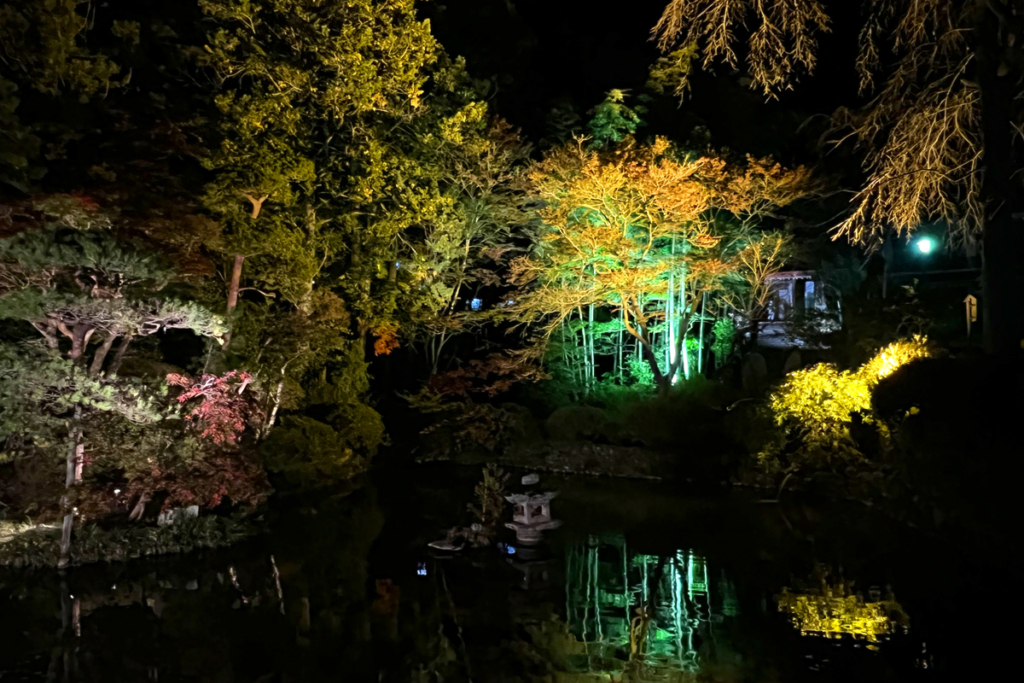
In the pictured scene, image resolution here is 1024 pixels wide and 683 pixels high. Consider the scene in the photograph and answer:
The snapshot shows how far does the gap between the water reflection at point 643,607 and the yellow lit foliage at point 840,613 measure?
565 millimetres

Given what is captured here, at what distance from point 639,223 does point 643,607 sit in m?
9.84

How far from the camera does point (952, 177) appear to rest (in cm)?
1034

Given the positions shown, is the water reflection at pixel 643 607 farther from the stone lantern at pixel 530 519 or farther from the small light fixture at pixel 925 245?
the small light fixture at pixel 925 245

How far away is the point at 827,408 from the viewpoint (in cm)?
1168

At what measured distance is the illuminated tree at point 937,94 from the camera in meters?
7.98

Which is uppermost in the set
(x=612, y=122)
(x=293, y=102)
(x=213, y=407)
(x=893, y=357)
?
(x=612, y=122)

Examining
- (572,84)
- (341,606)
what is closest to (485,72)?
(572,84)

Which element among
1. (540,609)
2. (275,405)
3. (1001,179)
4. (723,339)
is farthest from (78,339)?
(723,339)

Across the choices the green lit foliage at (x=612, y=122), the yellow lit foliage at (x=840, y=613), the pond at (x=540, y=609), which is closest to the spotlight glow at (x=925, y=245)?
the green lit foliage at (x=612, y=122)

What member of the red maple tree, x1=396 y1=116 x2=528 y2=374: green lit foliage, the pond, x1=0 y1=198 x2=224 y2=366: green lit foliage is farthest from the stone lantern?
x1=396 y1=116 x2=528 y2=374: green lit foliage

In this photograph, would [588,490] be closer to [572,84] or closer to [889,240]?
[889,240]

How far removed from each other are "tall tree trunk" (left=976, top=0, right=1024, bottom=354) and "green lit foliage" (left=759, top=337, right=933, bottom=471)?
1.84m

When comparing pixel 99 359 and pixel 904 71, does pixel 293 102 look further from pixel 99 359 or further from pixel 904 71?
pixel 904 71

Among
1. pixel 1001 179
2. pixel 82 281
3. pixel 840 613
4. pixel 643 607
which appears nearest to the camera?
pixel 840 613
